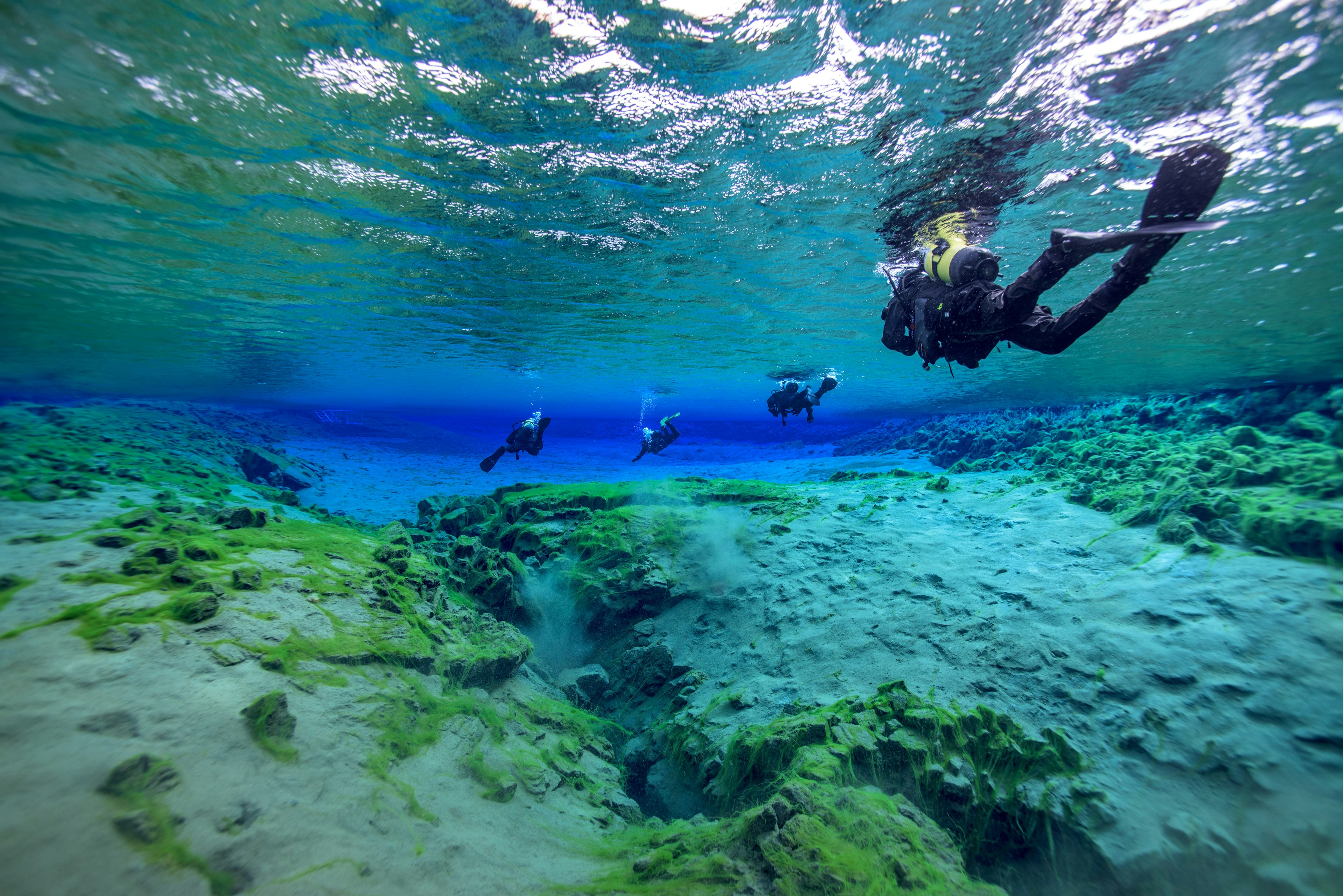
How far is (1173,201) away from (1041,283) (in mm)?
912

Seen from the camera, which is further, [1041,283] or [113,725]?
[1041,283]

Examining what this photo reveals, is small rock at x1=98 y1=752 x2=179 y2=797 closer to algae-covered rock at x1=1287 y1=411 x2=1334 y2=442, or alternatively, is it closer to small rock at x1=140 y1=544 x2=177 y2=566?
small rock at x1=140 y1=544 x2=177 y2=566

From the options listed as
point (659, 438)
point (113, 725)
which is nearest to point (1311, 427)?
point (659, 438)

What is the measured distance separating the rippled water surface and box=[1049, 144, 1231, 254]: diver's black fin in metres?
3.08

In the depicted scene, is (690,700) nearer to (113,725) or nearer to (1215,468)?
(113,725)

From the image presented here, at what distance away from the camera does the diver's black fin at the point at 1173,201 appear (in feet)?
10.8

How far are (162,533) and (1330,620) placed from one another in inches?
381

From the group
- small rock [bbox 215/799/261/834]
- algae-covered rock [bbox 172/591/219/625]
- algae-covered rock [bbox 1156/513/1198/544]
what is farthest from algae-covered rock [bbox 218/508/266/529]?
algae-covered rock [bbox 1156/513/1198/544]

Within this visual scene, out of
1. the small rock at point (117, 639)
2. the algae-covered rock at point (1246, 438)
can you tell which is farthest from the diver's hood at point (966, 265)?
the algae-covered rock at point (1246, 438)

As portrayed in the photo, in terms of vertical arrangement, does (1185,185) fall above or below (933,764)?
above

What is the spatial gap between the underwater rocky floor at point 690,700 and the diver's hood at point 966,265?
11.0 ft

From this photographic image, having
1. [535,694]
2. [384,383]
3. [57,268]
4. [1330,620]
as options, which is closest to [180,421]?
[57,268]

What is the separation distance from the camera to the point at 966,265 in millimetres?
4559

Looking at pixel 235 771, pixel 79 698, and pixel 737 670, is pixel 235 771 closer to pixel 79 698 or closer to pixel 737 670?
pixel 79 698
